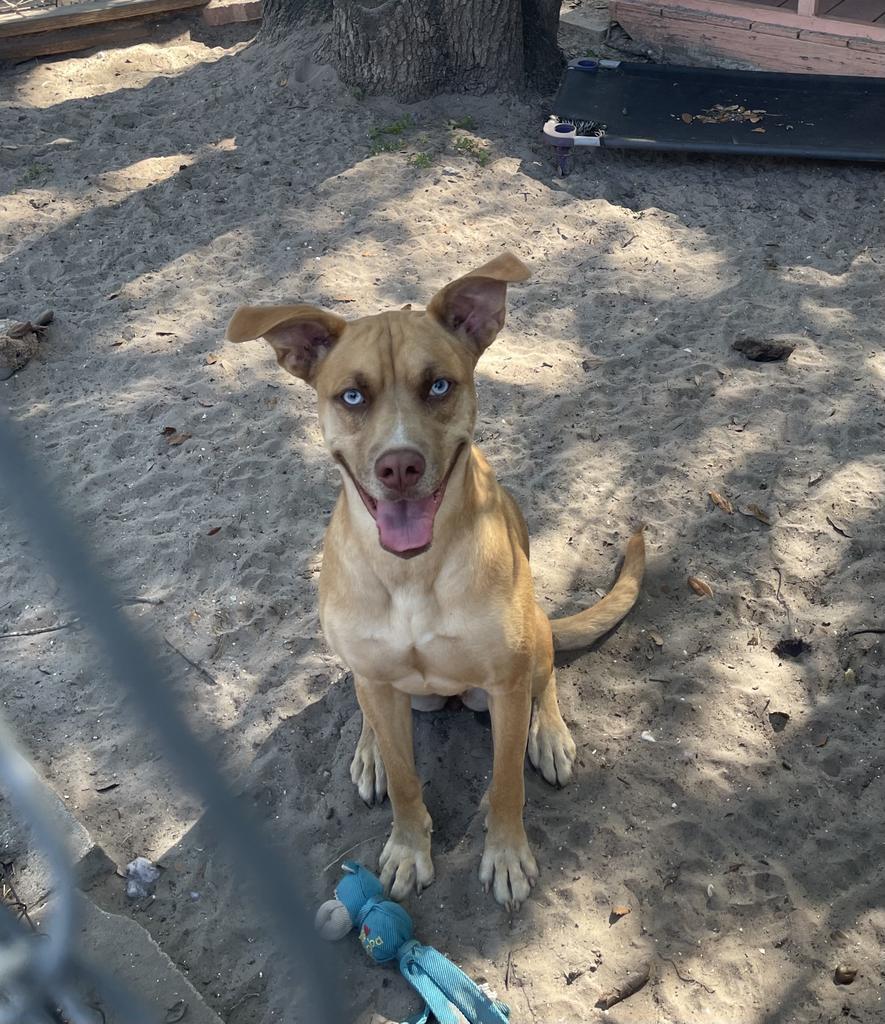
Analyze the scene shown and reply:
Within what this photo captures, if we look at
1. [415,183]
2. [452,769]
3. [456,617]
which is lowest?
[452,769]

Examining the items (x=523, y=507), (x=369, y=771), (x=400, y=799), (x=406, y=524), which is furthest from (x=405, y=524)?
(x=523, y=507)

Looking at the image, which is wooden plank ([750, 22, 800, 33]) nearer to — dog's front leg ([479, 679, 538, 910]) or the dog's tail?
the dog's tail

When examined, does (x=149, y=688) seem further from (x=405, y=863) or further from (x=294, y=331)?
(x=405, y=863)

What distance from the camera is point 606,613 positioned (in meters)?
3.69

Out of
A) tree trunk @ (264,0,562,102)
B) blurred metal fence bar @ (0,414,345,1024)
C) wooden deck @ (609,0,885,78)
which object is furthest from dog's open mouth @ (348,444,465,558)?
wooden deck @ (609,0,885,78)

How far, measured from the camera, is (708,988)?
2766 mm

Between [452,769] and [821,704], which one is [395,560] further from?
[821,704]

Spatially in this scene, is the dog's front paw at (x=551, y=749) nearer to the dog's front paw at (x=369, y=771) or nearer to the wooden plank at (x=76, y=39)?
the dog's front paw at (x=369, y=771)

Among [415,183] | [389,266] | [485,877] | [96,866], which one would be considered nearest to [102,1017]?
[96,866]

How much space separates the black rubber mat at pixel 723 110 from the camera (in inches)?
263

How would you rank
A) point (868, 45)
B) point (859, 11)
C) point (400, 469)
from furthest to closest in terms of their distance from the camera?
point (859, 11), point (868, 45), point (400, 469)

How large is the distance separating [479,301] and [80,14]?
801cm

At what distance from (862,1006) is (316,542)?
9.04ft

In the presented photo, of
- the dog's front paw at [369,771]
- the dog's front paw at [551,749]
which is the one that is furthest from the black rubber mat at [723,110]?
the dog's front paw at [369,771]
